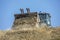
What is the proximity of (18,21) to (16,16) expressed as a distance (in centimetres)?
207

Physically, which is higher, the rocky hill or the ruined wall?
the ruined wall

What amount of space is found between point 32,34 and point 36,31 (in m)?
0.88

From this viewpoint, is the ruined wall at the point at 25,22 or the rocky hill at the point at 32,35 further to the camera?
the ruined wall at the point at 25,22

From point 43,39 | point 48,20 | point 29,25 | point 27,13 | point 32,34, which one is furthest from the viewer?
point 48,20

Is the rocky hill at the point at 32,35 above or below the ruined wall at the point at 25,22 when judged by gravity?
below

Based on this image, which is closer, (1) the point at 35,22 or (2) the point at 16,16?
(1) the point at 35,22

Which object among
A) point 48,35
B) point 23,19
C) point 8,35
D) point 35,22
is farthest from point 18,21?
point 48,35

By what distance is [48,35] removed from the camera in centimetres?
2542

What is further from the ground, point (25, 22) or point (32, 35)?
point (25, 22)

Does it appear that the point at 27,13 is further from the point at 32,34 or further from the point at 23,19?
the point at 32,34

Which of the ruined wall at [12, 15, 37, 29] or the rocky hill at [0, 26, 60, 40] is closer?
the rocky hill at [0, 26, 60, 40]

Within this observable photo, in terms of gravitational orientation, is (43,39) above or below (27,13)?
below

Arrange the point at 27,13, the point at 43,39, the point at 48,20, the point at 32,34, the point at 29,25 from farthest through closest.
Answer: the point at 48,20 → the point at 27,13 → the point at 29,25 → the point at 32,34 → the point at 43,39

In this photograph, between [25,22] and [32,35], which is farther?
[25,22]
